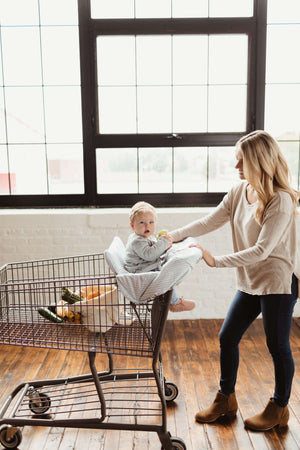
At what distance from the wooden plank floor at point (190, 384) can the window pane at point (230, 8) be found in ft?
9.05

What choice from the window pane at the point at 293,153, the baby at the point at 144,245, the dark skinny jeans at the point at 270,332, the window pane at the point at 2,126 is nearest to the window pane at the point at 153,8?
the window pane at the point at 2,126

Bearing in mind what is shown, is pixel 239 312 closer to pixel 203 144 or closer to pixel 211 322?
pixel 211 322

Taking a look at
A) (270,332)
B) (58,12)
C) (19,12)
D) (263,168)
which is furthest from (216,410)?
(19,12)

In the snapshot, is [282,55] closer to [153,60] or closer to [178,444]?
[153,60]

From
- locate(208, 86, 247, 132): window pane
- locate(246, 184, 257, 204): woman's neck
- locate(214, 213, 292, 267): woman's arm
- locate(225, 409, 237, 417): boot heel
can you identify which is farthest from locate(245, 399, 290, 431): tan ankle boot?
locate(208, 86, 247, 132): window pane

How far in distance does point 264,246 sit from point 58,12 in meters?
3.07

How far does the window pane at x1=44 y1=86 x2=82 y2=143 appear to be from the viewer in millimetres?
4328

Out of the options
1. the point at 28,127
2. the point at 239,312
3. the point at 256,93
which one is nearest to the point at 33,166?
the point at 28,127

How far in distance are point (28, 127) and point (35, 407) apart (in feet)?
8.53

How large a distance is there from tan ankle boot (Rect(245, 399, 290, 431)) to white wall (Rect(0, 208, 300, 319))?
171 cm

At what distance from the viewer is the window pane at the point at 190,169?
440 centimetres

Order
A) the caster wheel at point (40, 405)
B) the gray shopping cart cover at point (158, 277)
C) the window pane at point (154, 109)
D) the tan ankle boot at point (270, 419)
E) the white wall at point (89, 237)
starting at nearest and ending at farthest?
the gray shopping cart cover at point (158, 277)
the tan ankle boot at point (270, 419)
the caster wheel at point (40, 405)
the white wall at point (89, 237)
the window pane at point (154, 109)

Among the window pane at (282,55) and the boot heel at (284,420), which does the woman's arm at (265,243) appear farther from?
the window pane at (282,55)

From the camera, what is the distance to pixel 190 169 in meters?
4.42
